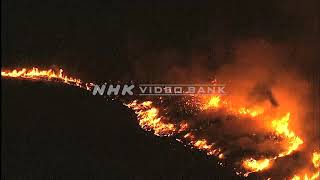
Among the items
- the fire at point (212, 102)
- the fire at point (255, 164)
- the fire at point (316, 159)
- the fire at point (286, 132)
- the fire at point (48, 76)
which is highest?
the fire at point (48, 76)

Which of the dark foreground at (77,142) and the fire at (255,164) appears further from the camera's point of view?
the fire at (255,164)

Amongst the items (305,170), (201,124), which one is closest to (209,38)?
(201,124)

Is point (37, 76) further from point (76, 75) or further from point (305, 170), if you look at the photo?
point (305, 170)

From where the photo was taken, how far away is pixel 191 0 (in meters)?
2.65

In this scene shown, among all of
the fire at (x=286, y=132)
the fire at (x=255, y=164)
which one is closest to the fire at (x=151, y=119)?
the fire at (x=255, y=164)

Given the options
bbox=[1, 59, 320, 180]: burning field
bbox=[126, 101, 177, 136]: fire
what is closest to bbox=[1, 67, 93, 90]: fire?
bbox=[1, 59, 320, 180]: burning field

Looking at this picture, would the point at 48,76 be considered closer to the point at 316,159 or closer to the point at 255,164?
the point at 255,164

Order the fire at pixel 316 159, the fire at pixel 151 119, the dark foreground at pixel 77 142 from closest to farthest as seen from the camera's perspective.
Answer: the dark foreground at pixel 77 142 → the fire at pixel 151 119 → the fire at pixel 316 159

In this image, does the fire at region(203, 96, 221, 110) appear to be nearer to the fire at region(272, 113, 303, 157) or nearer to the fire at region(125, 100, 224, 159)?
the fire at region(125, 100, 224, 159)

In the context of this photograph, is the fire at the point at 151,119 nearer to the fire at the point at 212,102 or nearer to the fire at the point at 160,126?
the fire at the point at 160,126

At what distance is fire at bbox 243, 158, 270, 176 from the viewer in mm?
2678

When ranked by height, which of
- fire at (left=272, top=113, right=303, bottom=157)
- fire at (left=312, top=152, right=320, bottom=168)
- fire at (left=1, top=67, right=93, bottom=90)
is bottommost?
fire at (left=312, top=152, right=320, bottom=168)

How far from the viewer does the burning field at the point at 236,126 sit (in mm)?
2641

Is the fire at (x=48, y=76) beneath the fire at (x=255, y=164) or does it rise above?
above
